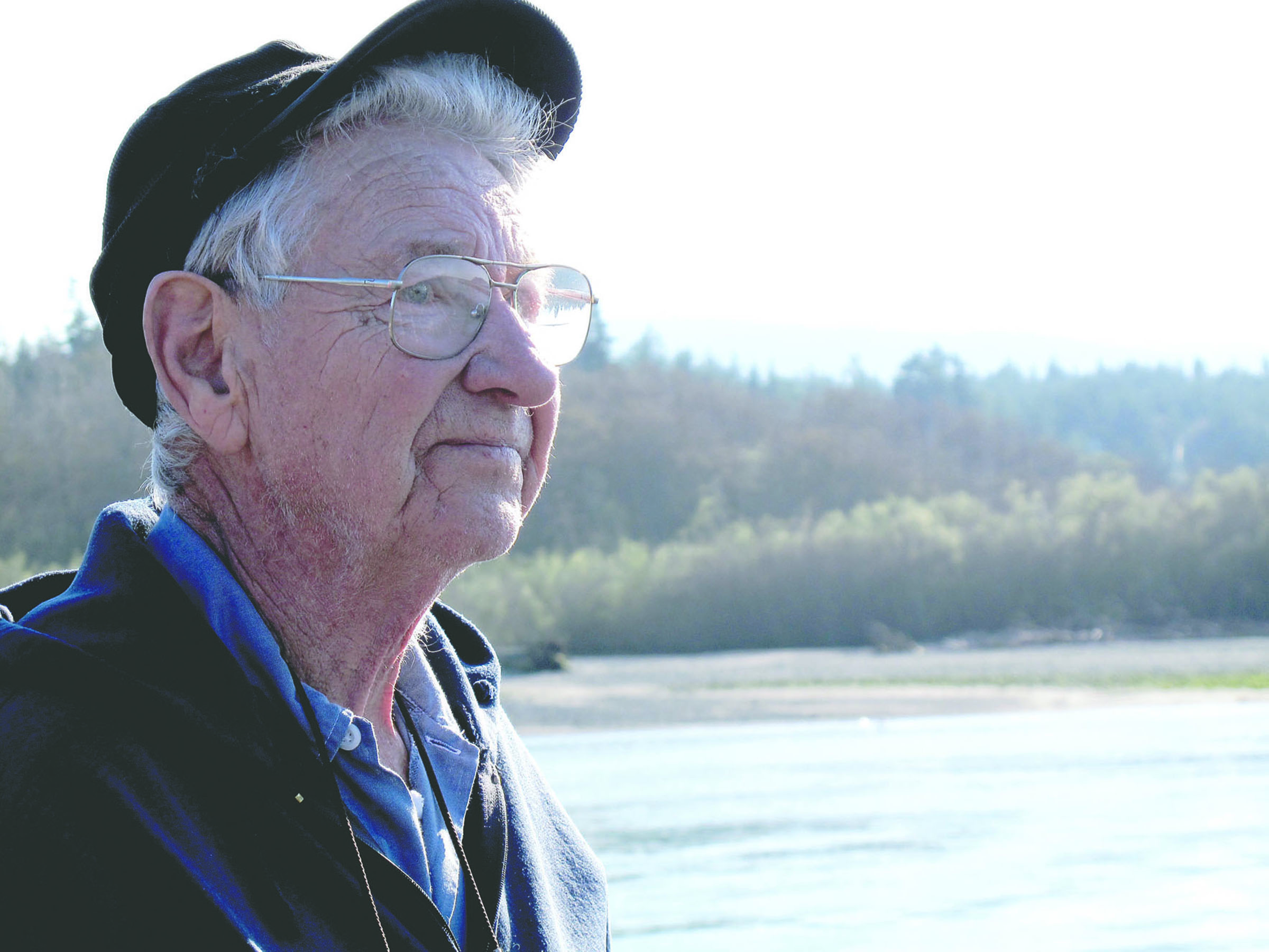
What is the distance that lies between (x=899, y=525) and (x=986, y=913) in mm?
36351

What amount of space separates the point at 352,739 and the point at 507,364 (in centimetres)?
40

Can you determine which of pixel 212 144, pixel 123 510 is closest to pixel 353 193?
pixel 212 144

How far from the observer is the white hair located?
4.68 feet

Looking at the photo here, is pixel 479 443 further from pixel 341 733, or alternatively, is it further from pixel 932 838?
pixel 932 838

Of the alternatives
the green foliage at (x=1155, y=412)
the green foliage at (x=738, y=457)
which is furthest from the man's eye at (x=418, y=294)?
the green foliage at (x=1155, y=412)

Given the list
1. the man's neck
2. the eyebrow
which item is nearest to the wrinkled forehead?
the eyebrow

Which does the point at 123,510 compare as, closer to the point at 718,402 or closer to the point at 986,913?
the point at 986,913

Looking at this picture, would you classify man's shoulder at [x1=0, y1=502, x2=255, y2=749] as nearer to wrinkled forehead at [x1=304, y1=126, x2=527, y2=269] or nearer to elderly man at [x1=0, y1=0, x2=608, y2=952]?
elderly man at [x1=0, y1=0, x2=608, y2=952]

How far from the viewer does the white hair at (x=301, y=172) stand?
1.43 meters

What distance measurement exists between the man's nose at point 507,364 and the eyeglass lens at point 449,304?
0.01 m

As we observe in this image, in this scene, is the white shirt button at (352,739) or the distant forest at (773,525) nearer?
the white shirt button at (352,739)

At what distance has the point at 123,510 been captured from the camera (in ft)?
4.53

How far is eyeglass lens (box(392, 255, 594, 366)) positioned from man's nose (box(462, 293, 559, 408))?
0.01 metres

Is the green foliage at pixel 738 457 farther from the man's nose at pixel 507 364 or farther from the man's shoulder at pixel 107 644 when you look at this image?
the man's shoulder at pixel 107 644
